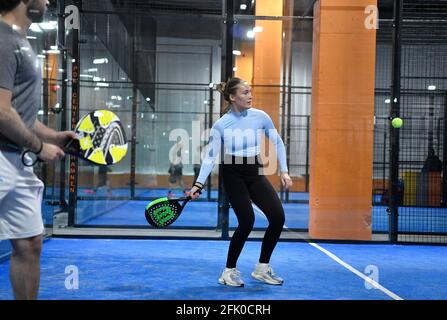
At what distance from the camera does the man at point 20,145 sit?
2223 millimetres

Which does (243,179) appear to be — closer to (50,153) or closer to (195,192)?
(195,192)

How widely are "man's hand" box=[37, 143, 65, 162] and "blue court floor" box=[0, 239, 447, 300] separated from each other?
1.74m

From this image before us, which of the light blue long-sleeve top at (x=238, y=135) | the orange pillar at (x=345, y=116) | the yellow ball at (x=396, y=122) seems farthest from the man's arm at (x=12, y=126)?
the yellow ball at (x=396, y=122)

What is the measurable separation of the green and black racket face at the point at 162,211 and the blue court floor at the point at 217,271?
1.56 ft

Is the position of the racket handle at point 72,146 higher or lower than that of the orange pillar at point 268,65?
lower

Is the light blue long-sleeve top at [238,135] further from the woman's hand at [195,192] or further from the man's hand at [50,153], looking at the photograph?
the man's hand at [50,153]

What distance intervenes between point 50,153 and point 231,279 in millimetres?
2347

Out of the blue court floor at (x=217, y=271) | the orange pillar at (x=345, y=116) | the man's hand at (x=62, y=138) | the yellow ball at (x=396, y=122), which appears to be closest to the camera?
the man's hand at (x=62, y=138)

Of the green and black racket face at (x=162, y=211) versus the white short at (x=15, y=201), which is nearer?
the white short at (x=15, y=201)

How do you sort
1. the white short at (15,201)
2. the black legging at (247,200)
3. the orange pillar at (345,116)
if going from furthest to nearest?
1. the orange pillar at (345,116)
2. the black legging at (247,200)
3. the white short at (15,201)

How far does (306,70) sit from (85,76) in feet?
13.8

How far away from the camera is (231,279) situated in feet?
14.3
